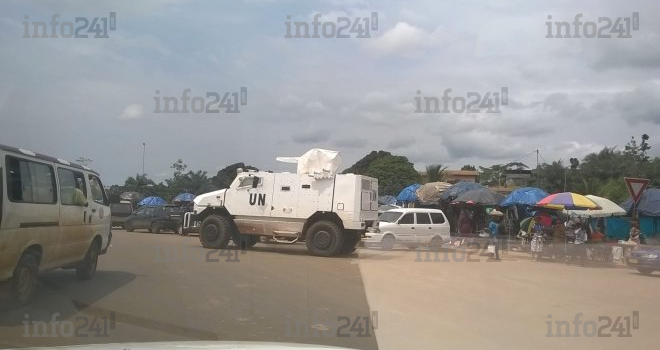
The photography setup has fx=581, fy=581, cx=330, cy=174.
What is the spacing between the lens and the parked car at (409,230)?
22234 millimetres

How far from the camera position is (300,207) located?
62.7 feet

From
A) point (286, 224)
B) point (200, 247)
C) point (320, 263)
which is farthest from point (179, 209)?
Result: point (320, 263)

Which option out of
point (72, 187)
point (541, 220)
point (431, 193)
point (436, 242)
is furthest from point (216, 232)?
point (431, 193)

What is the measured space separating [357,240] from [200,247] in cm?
548

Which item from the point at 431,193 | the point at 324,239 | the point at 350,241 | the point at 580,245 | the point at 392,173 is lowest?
the point at 580,245

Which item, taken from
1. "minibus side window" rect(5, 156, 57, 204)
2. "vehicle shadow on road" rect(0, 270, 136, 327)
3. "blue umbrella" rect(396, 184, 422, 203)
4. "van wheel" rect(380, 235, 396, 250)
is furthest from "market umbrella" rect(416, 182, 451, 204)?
"minibus side window" rect(5, 156, 57, 204)

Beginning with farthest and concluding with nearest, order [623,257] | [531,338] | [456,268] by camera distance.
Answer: [623,257], [456,268], [531,338]

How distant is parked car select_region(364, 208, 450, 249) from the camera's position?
22.2 metres

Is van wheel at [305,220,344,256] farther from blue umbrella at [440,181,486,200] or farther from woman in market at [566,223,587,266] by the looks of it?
blue umbrella at [440,181,486,200]

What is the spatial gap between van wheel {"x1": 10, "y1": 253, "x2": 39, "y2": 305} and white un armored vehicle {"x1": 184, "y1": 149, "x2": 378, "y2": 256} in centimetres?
1071

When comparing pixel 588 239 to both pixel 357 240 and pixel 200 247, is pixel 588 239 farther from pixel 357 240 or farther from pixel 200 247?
pixel 200 247

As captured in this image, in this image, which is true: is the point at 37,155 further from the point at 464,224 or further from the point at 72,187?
the point at 464,224

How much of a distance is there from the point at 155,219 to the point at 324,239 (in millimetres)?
14209

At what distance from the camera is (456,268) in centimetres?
1627
